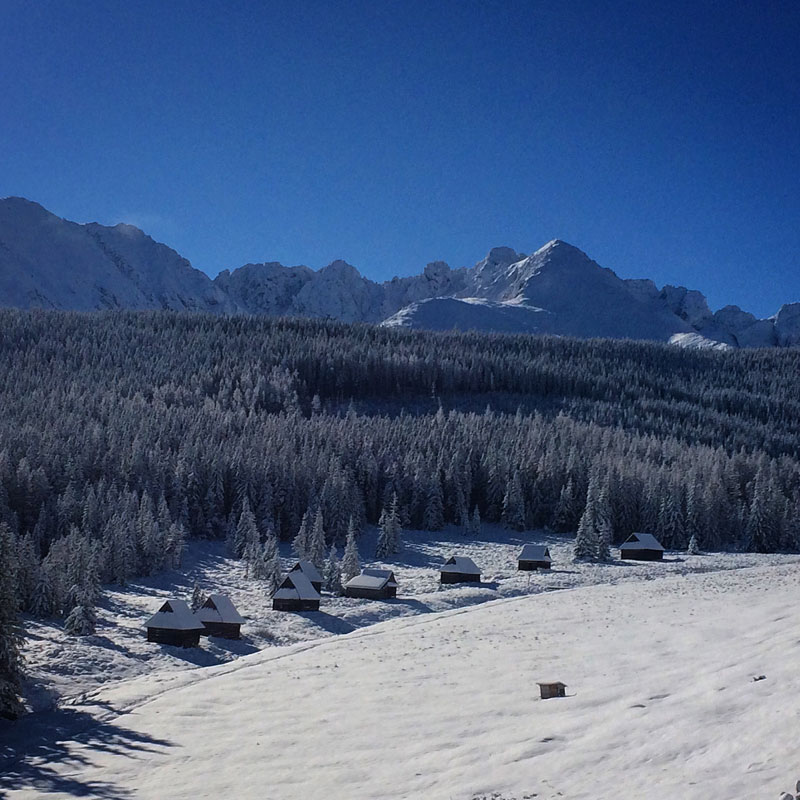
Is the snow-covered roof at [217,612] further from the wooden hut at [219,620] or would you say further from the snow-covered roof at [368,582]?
the snow-covered roof at [368,582]

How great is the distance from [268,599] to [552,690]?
37.0m

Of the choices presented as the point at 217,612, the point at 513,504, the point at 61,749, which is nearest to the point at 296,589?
the point at 217,612

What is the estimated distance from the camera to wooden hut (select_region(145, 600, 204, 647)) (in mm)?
47000

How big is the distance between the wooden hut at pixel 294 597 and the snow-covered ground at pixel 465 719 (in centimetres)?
1090

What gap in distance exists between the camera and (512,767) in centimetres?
1994

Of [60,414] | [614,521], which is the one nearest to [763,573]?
[614,521]

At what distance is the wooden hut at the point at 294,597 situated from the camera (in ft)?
189

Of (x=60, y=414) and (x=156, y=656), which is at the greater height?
(x=60, y=414)

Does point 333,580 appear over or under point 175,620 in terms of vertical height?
under

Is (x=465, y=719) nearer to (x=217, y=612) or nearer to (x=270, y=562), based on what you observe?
(x=217, y=612)

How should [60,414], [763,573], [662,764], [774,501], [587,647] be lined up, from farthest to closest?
[60,414] < [774,501] < [763,573] < [587,647] < [662,764]

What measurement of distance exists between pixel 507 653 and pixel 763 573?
127ft

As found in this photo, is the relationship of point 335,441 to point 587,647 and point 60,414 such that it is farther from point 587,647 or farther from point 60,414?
point 587,647

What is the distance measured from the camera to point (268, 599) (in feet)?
→ 200
